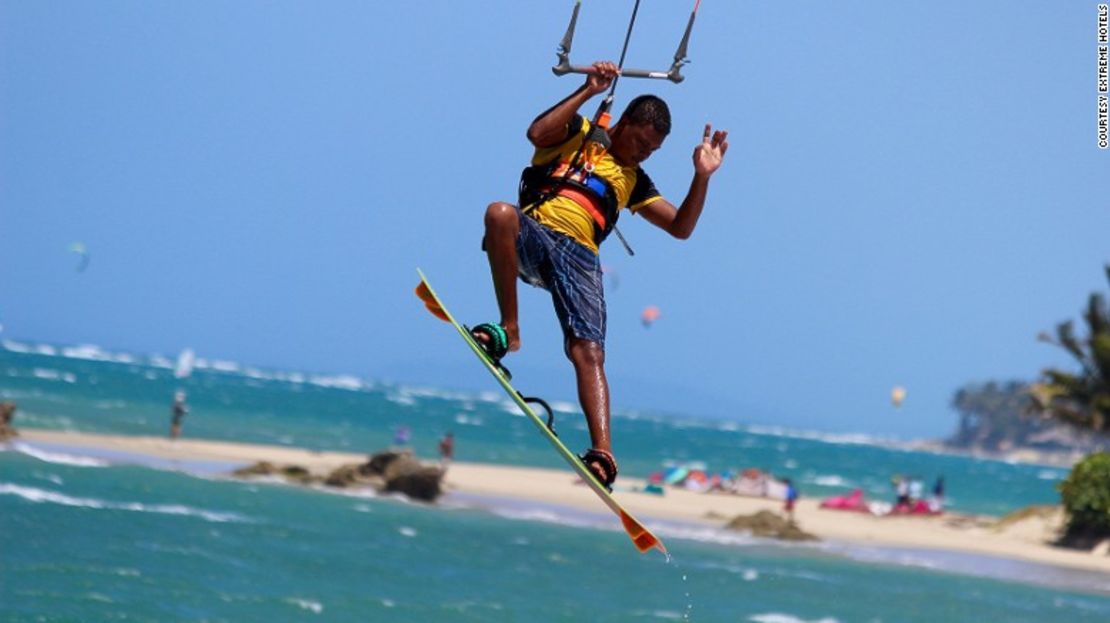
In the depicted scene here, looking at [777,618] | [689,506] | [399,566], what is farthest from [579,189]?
[689,506]

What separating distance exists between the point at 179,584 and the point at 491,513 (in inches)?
583

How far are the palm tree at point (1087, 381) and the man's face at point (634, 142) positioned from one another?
121 feet

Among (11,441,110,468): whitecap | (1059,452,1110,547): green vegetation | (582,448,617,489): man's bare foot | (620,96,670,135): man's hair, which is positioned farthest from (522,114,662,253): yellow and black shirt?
(1059,452,1110,547): green vegetation

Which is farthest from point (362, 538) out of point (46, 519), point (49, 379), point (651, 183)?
point (49, 379)

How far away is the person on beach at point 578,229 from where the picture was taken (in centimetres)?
722

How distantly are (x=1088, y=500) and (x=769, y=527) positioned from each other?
7086 millimetres

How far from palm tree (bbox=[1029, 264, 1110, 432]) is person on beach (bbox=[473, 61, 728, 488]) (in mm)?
36906

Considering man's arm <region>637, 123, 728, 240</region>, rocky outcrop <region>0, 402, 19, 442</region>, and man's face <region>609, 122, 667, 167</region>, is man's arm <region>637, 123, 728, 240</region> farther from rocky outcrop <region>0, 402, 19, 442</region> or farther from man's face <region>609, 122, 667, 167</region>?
rocky outcrop <region>0, 402, 19, 442</region>

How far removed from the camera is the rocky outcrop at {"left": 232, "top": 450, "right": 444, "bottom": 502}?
1501 inches

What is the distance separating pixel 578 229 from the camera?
7.31 m

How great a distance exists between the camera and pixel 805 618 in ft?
86.9

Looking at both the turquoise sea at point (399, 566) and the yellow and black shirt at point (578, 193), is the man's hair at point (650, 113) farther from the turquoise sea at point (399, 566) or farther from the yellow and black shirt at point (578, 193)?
the turquoise sea at point (399, 566)

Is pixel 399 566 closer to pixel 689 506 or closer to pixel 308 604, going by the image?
pixel 308 604

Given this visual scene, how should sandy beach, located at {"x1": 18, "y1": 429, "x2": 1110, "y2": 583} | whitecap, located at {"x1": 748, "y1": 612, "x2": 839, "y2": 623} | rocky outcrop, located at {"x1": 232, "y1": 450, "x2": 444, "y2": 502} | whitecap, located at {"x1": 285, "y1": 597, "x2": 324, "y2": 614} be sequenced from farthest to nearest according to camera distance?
sandy beach, located at {"x1": 18, "y1": 429, "x2": 1110, "y2": 583} < rocky outcrop, located at {"x1": 232, "y1": 450, "x2": 444, "y2": 502} < whitecap, located at {"x1": 748, "y1": 612, "x2": 839, "y2": 623} < whitecap, located at {"x1": 285, "y1": 597, "x2": 324, "y2": 614}
